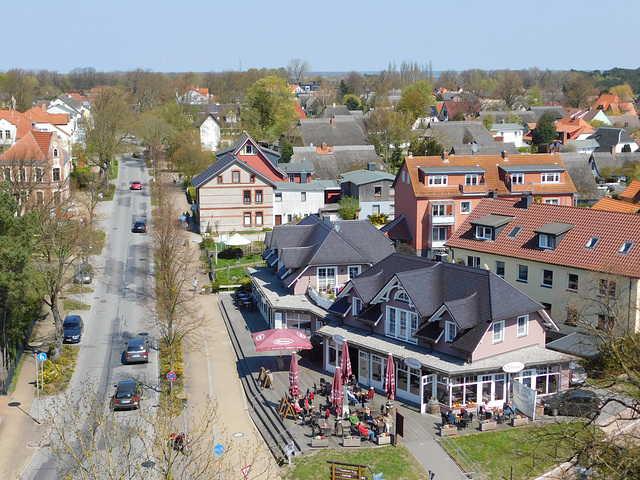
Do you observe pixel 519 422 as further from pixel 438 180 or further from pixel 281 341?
pixel 438 180

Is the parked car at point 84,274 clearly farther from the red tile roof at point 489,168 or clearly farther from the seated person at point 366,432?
the seated person at point 366,432

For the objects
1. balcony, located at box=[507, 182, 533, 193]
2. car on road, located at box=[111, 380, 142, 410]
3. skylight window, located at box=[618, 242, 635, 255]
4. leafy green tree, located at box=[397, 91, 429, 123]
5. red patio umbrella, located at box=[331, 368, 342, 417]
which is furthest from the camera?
leafy green tree, located at box=[397, 91, 429, 123]

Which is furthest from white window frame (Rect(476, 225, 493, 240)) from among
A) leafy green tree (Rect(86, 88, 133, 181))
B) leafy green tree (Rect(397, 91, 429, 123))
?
leafy green tree (Rect(397, 91, 429, 123))

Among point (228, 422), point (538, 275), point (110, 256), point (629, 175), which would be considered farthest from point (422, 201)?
point (629, 175)

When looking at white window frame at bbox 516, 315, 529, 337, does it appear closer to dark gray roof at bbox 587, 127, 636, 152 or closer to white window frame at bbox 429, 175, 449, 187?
white window frame at bbox 429, 175, 449, 187

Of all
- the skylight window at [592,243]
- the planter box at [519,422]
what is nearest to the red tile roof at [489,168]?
the skylight window at [592,243]

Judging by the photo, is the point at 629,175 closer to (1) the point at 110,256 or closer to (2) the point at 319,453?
(1) the point at 110,256
